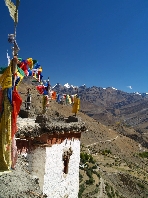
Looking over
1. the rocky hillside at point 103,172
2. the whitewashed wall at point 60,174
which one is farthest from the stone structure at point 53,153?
the rocky hillside at point 103,172

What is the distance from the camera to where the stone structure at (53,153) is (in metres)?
8.64

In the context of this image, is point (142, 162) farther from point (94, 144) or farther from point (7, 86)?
point (7, 86)

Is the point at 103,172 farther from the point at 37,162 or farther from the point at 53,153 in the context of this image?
the point at 37,162

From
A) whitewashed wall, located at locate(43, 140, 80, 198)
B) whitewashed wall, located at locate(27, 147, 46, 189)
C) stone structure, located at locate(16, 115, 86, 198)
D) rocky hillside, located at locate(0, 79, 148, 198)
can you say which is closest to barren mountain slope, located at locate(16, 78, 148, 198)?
rocky hillside, located at locate(0, 79, 148, 198)

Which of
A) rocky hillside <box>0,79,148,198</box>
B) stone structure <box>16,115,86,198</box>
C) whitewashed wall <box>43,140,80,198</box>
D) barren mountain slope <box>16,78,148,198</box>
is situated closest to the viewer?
rocky hillside <box>0,79,148,198</box>

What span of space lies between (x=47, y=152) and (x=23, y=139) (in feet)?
4.47

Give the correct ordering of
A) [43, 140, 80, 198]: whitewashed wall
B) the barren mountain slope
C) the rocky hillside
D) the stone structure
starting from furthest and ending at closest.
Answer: the barren mountain slope → [43, 140, 80, 198]: whitewashed wall → the stone structure → the rocky hillside

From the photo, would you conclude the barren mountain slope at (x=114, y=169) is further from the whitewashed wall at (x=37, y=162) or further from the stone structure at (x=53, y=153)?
the whitewashed wall at (x=37, y=162)

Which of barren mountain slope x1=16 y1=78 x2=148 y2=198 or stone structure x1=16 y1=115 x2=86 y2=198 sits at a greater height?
stone structure x1=16 y1=115 x2=86 y2=198

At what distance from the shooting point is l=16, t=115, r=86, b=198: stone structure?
864 cm

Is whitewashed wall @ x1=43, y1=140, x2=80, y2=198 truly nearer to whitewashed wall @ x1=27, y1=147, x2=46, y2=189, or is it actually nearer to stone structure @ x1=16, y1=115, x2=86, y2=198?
stone structure @ x1=16, y1=115, x2=86, y2=198

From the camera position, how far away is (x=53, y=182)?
31.5 feet

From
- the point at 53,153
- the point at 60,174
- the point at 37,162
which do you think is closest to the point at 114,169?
the point at 60,174

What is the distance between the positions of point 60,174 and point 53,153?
1127 mm
